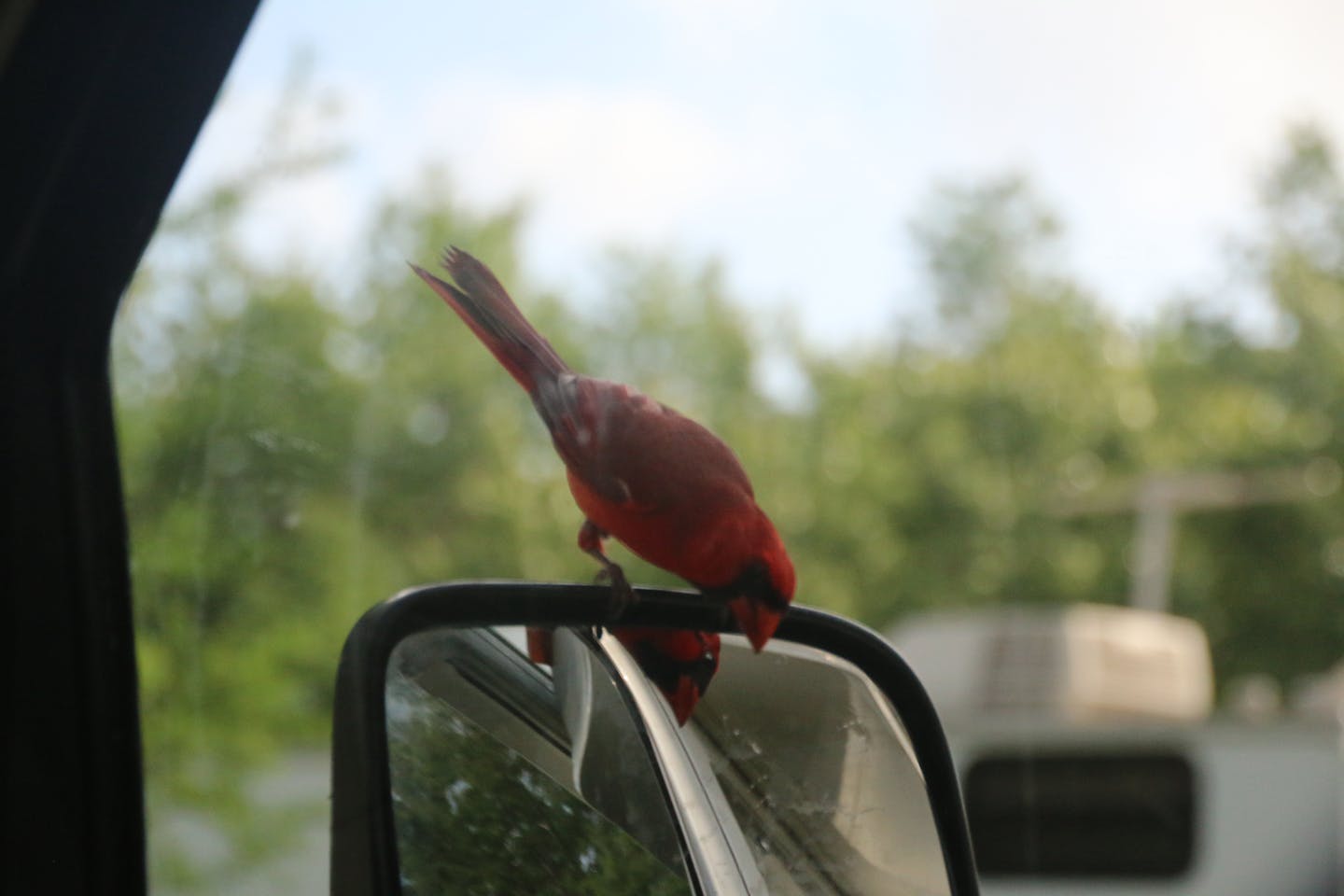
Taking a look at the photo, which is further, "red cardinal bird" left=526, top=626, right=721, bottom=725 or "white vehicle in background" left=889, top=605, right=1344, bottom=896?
"white vehicle in background" left=889, top=605, right=1344, bottom=896

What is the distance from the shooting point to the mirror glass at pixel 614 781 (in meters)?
0.91

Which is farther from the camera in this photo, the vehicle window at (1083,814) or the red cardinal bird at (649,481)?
the vehicle window at (1083,814)

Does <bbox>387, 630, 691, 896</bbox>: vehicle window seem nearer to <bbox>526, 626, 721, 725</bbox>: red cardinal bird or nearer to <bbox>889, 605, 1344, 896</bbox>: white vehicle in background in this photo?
<bbox>526, 626, 721, 725</bbox>: red cardinal bird

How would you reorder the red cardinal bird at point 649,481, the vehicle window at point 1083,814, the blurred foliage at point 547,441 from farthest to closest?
the vehicle window at point 1083,814
the blurred foliage at point 547,441
the red cardinal bird at point 649,481

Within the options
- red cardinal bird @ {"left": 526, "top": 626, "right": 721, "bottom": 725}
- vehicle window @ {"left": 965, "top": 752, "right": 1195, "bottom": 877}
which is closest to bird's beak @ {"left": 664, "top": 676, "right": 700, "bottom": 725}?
red cardinal bird @ {"left": 526, "top": 626, "right": 721, "bottom": 725}

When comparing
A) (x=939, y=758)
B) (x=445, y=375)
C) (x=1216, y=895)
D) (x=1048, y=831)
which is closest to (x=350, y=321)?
(x=445, y=375)

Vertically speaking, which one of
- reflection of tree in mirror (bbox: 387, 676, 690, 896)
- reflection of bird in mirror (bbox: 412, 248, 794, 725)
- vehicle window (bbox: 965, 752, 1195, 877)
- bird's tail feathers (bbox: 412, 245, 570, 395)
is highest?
bird's tail feathers (bbox: 412, 245, 570, 395)

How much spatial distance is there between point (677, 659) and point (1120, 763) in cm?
500

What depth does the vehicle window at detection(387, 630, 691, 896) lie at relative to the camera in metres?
0.91

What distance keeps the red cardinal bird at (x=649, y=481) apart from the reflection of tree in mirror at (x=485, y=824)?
157 mm

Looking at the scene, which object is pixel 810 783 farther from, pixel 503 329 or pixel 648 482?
pixel 503 329

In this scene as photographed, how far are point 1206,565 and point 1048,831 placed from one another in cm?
162

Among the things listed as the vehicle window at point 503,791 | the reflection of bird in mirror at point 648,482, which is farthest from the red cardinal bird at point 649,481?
the vehicle window at point 503,791

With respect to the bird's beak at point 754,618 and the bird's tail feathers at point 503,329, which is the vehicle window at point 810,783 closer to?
the bird's beak at point 754,618
